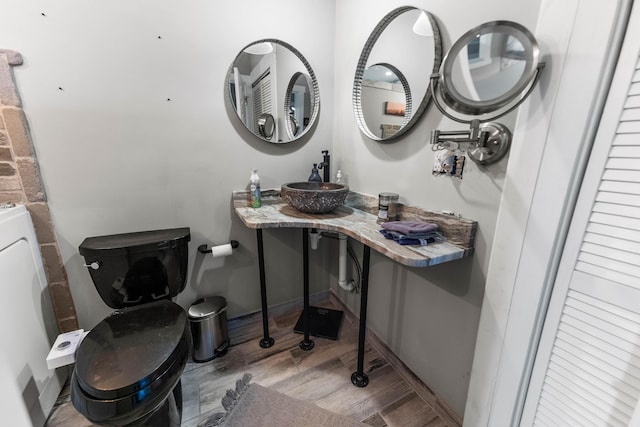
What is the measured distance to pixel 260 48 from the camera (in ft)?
4.66

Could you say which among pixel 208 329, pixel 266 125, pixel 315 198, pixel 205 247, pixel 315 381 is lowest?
pixel 315 381

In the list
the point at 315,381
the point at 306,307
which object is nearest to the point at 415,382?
the point at 315,381

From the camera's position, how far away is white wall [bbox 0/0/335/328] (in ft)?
3.60

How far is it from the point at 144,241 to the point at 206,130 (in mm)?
671

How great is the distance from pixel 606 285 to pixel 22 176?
216cm

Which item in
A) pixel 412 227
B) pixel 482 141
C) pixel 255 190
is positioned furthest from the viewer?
pixel 255 190

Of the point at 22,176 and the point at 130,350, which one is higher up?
the point at 22,176

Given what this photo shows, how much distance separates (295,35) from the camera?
1495 millimetres

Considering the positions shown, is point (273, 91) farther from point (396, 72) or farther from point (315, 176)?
point (396, 72)

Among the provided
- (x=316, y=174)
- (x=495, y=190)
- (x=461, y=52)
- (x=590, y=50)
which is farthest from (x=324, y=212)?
(x=590, y=50)

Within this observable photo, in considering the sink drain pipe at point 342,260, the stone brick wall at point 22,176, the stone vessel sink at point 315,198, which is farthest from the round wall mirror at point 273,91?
the stone brick wall at point 22,176

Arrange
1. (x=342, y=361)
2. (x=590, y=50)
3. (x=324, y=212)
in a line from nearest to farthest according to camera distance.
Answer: (x=590, y=50) → (x=324, y=212) → (x=342, y=361)

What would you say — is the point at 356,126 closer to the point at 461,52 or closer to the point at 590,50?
the point at 461,52

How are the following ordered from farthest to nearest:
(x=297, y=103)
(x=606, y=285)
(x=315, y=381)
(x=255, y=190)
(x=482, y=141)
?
1. (x=297, y=103)
2. (x=255, y=190)
3. (x=315, y=381)
4. (x=482, y=141)
5. (x=606, y=285)
